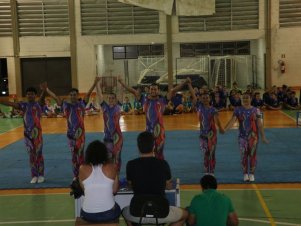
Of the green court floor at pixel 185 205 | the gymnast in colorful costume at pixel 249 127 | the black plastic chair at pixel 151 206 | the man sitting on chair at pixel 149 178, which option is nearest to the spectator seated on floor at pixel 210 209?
the man sitting on chair at pixel 149 178

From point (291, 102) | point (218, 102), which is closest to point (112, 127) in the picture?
point (218, 102)

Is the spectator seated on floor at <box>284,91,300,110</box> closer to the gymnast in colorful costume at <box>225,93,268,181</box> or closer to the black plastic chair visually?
the gymnast in colorful costume at <box>225,93,268,181</box>

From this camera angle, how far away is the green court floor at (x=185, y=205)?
24.3 ft

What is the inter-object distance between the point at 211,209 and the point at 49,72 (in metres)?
26.9

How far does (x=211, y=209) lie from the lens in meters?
5.08

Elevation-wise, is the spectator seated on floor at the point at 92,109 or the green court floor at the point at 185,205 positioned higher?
the spectator seated on floor at the point at 92,109

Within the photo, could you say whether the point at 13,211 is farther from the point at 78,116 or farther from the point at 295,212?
the point at 295,212

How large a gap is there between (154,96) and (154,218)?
15.6 ft

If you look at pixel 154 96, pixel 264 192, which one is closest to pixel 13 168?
pixel 154 96

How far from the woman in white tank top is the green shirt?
92 centimetres

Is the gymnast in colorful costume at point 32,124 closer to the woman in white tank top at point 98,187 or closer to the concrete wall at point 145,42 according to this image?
the woman in white tank top at point 98,187

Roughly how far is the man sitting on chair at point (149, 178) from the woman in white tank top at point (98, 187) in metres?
0.21

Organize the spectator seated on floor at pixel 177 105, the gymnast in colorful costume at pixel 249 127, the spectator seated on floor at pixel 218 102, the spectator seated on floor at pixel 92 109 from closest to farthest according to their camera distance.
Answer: the gymnast in colorful costume at pixel 249 127 < the spectator seated on floor at pixel 177 105 < the spectator seated on floor at pixel 218 102 < the spectator seated on floor at pixel 92 109

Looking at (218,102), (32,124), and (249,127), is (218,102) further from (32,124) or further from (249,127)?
(32,124)
